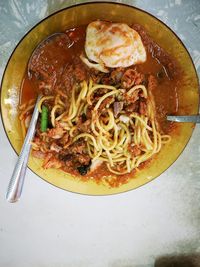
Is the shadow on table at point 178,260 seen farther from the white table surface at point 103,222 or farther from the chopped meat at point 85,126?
the chopped meat at point 85,126

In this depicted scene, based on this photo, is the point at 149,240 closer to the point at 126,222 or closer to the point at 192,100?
the point at 126,222

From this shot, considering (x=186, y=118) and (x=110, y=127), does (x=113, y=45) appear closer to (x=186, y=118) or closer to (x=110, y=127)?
(x=110, y=127)

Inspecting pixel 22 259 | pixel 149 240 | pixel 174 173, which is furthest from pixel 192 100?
pixel 22 259

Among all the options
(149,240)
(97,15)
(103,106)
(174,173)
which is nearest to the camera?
(97,15)

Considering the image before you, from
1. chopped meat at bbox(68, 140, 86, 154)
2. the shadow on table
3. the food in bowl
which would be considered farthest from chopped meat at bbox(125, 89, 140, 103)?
the shadow on table

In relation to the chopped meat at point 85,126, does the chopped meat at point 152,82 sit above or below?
above

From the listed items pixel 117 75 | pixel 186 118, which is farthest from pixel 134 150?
pixel 117 75

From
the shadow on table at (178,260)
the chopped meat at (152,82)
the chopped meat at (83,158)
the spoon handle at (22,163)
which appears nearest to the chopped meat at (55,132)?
Result: the spoon handle at (22,163)
